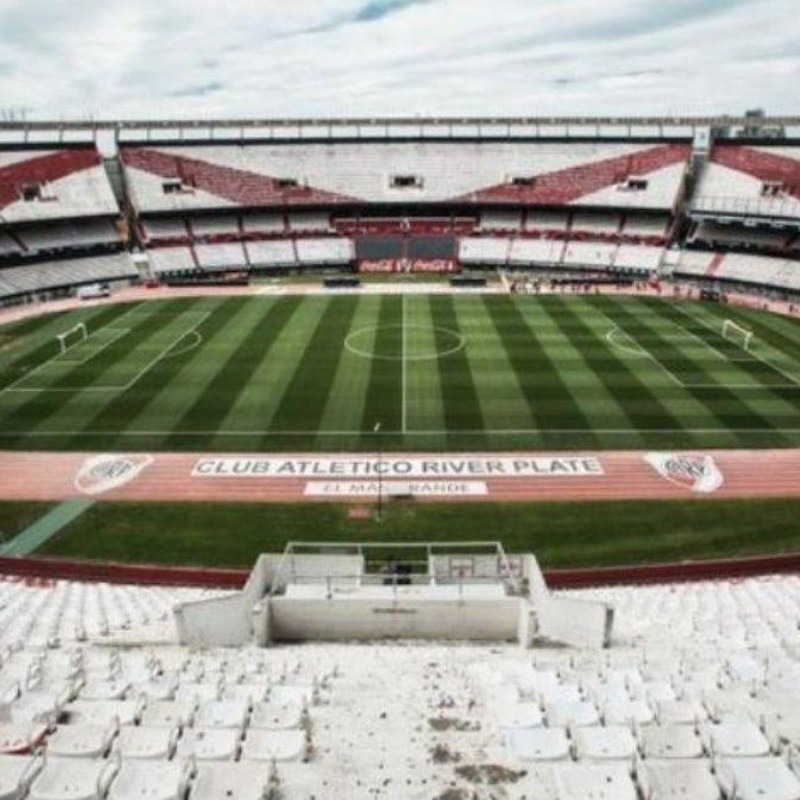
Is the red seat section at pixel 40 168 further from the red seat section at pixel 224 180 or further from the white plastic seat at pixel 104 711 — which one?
the white plastic seat at pixel 104 711

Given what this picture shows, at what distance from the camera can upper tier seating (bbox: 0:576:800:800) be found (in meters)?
11.2

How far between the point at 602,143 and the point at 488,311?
125 ft

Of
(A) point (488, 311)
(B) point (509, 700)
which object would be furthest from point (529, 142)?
(B) point (509, 700)

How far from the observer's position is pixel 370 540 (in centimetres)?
3167

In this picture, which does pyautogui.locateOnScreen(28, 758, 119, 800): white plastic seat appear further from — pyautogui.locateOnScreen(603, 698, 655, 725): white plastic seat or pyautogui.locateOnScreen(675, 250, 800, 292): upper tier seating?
pyautogui.locateOnScreen(675, 250, 800, 292): upper tier seating

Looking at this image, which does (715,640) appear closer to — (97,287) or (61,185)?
(97,287)

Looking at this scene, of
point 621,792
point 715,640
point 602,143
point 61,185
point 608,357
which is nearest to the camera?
point 621,792

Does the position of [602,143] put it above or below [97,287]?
above

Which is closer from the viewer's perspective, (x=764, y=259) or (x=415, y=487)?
(x=415, y=487)

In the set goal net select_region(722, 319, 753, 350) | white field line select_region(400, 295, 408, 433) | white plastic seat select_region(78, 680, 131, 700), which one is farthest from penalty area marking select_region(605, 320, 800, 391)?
white plastic seat select_region(78, 680, 131, 700)

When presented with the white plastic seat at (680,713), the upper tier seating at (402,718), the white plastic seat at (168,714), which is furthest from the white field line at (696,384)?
the white plastic seat at (168,714)

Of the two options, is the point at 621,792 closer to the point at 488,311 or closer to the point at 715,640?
the point at 715,640

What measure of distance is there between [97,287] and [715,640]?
66.3m

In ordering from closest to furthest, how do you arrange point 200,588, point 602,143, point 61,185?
point 200,588
point 61,185
point 602,143
